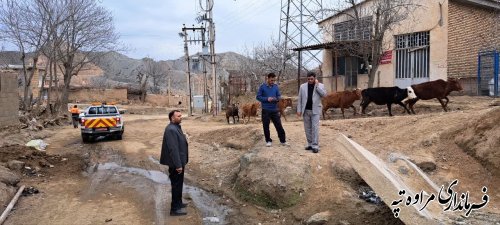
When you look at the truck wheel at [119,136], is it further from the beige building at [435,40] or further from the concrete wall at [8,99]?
the beige building at [435,40]

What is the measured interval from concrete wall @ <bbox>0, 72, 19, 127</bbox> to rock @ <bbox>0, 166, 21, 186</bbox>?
8908 mm

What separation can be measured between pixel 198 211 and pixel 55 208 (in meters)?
2.65

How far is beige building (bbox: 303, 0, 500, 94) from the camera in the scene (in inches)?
817

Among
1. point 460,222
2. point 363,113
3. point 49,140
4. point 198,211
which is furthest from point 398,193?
point 49,140

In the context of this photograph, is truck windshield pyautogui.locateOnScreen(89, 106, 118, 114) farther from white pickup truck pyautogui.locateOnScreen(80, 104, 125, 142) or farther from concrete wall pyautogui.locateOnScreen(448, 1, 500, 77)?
concrete wall pyautogui.locateOnScreen(448, 1, 500, 77)

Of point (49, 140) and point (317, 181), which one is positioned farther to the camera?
point (49, 140)

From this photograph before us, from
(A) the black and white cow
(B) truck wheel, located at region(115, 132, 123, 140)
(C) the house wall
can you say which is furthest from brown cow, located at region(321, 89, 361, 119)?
(B) truck wheel, located at region(115, 132, 123, 140)

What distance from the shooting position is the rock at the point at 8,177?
933 cm

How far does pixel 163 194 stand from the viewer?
8.82 m

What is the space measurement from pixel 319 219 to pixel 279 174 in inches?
62.9

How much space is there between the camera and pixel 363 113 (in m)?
16.6

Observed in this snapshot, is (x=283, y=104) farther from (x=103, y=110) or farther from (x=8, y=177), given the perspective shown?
(x=8, y=177)

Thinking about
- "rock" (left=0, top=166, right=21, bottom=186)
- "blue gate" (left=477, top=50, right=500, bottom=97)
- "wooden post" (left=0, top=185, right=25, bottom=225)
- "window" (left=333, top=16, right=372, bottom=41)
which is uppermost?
"window" (left=333, top=16, right=372, bottom=41)

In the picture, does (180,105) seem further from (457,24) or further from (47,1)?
(457,24)
